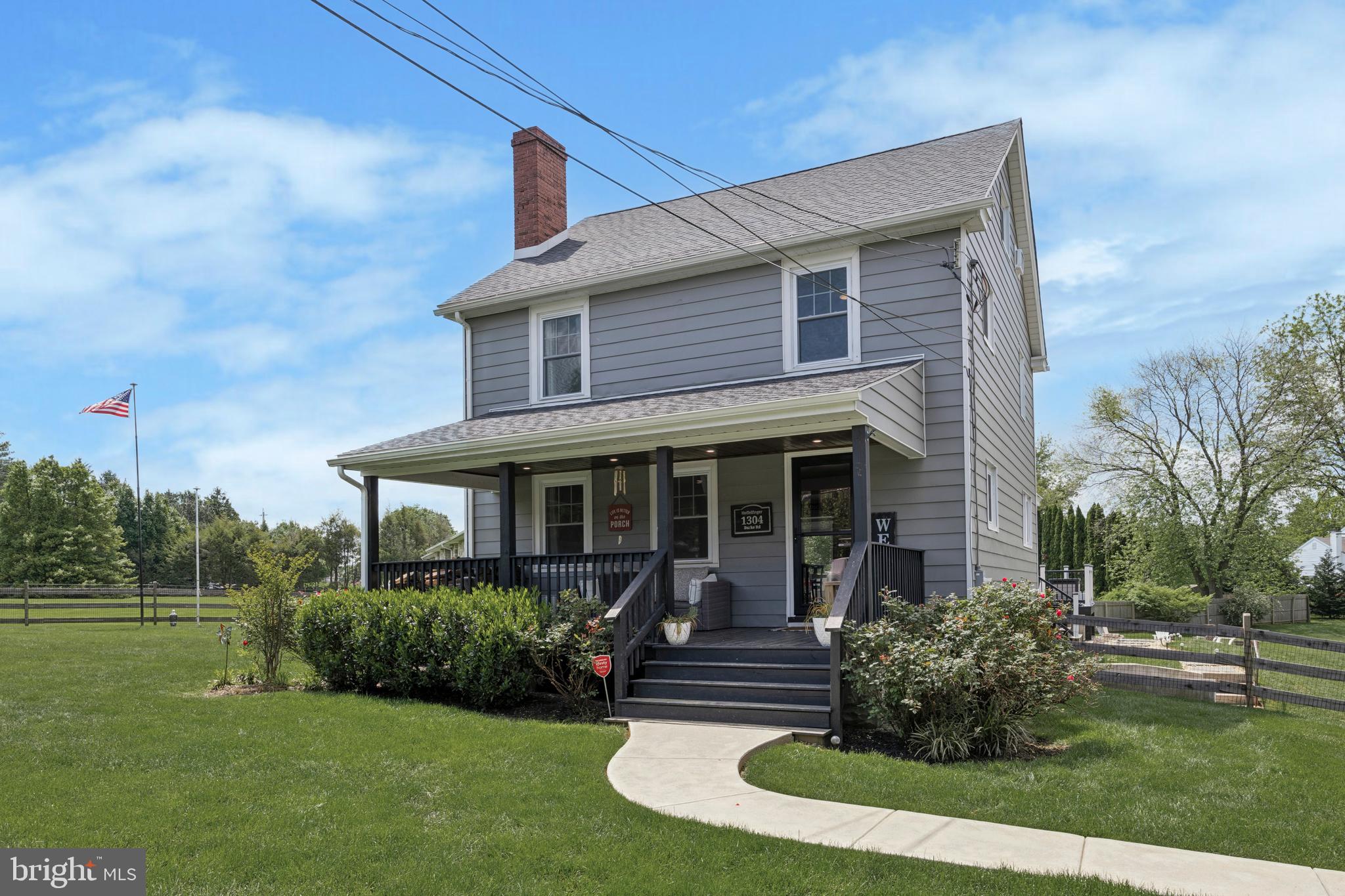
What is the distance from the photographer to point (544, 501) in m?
13.2

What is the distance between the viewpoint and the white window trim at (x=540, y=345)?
516 inches

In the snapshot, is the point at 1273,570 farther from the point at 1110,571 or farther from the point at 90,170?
the point at 90,170

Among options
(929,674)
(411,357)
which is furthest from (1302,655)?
(411,357)

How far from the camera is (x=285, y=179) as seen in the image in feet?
37.2

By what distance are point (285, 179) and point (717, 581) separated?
7395 mm

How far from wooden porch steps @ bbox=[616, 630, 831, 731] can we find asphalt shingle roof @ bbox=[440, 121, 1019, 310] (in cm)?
533

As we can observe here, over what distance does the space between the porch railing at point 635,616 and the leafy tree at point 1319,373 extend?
88.3ft

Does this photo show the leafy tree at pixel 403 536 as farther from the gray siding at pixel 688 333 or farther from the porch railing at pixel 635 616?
the porch railing at pixel 635 616

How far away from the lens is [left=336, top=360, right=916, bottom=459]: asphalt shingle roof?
386 inches

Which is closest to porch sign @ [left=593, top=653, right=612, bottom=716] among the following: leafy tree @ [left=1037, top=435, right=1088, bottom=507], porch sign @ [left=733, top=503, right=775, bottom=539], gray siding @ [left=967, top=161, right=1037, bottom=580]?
porch sign @ [left=733, top=503, right=775, bottom=539]

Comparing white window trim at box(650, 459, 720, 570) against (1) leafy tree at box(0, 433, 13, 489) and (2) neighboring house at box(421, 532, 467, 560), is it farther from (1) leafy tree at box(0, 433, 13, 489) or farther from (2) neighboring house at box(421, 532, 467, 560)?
(1) leafy tree at box(0, 433, 13, 489)

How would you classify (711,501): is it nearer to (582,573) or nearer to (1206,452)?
(582,573)

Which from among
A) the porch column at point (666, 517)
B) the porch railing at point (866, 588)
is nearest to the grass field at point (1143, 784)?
the porch railing at point (866, 588)

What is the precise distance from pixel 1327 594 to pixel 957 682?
31283 mm
